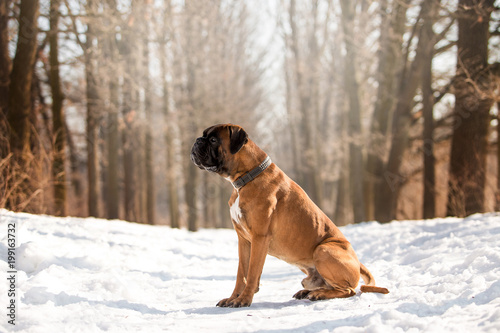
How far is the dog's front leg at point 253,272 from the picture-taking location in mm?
4227

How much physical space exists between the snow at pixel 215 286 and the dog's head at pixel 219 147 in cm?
137

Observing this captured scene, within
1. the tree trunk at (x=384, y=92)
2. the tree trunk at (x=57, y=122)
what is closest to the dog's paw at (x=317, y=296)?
the tree trunk at (x=57, y=122)

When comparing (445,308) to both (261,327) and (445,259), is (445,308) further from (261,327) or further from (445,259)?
(445,259)

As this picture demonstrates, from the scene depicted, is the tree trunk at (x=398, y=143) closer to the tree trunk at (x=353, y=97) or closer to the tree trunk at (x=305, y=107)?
the tree trunk at (x=353, y=97)

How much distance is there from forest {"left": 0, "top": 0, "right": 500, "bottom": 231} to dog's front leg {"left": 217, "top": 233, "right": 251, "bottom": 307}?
4.51 m

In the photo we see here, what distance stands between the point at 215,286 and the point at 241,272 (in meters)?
1.43

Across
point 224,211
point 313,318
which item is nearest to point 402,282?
point 313,318

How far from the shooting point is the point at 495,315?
126 inches

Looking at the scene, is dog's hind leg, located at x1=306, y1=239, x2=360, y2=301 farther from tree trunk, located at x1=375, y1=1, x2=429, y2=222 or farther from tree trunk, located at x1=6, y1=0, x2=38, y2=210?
tree trunk, located at x1=375, y1=1, x2=429, y2=222

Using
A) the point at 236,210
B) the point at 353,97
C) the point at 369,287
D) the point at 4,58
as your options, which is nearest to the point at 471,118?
the point at 369,287

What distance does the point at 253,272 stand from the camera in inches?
166

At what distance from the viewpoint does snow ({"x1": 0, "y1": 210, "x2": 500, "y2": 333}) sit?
3426 mm

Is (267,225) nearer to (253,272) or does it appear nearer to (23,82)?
(253,272)

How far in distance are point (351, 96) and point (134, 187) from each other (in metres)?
9.32
